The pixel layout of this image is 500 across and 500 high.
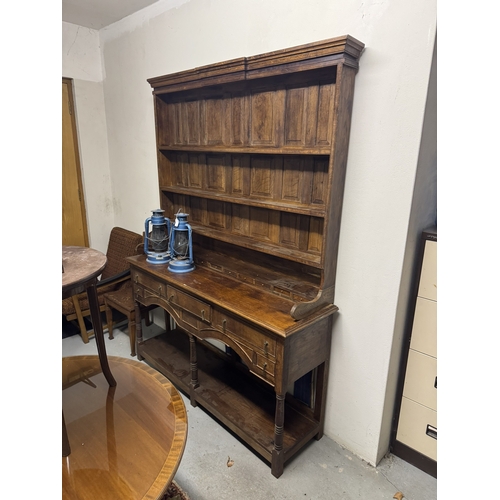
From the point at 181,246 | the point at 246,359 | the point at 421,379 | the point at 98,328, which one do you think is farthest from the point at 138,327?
the point at 421,379

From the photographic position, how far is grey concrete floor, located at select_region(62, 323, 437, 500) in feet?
5.67

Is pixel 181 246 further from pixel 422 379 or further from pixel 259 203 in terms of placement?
pixel 422 379

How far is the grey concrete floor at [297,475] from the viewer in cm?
173

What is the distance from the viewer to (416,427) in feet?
6.05

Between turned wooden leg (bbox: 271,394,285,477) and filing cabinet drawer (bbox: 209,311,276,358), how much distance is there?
0.25m

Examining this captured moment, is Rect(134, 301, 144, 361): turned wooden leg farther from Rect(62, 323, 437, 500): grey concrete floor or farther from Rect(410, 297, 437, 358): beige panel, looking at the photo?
Rect(410, 297, 437, 358): beige panel

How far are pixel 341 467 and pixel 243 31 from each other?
2.45 meters

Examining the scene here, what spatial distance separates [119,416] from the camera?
51.9 inches

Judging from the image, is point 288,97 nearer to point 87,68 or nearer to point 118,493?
point 118,493

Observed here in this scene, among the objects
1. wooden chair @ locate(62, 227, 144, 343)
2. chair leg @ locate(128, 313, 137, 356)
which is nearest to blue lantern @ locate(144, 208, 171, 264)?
wooden chair @ locate(62, 227, 144, 343)

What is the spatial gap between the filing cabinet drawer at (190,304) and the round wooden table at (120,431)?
1.54 ft

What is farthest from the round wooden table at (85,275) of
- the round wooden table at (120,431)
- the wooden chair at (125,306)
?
the wooden chair at (125,306)

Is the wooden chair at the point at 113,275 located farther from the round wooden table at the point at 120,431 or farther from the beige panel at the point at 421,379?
the beige panel at the point at 421,379

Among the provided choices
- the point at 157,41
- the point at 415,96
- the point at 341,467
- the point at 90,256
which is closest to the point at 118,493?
the point at 90,256
